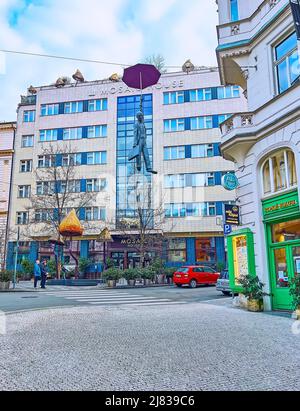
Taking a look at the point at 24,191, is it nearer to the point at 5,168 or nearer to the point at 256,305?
the point at 5,168

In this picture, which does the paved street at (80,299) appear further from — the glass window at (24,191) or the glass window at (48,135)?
the glass window at (48,135)

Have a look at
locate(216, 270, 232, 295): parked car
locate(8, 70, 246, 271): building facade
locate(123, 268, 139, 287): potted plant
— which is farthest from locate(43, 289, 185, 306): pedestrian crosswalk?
locate(8, 70, 246, 271): building facade

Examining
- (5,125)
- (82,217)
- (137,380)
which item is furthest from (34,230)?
(137,380)

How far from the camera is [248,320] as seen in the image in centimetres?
904

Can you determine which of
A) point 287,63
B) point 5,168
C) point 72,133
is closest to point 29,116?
point 72,133

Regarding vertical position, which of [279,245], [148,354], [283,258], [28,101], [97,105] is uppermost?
[28,101]

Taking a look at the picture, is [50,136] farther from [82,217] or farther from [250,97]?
[250,97]

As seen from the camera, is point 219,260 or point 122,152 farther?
point 122,152

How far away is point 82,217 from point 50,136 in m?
10.8

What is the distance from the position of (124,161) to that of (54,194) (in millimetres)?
8921

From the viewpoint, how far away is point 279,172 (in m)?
11.5

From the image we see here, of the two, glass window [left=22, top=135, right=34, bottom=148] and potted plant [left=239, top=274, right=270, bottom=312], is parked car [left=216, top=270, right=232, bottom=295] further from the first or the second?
glass window [left=22, top=135, right=34, bottom=148]

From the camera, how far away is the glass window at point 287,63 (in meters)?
11.4
